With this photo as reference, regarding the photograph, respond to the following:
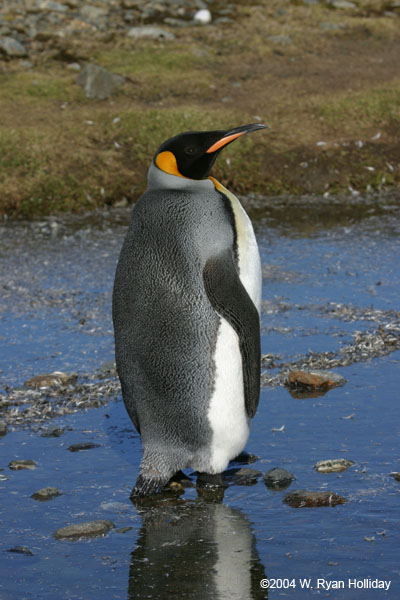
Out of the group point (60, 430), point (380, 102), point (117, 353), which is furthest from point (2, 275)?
point (380, 102)

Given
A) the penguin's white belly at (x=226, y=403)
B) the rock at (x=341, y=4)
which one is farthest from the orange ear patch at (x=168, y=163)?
the rock at (x=341, y=4)

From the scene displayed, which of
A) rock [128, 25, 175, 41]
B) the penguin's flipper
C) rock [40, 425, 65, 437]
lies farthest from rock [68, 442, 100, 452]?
rock [128, 25, 175, 41]

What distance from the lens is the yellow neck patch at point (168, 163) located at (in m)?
4.15

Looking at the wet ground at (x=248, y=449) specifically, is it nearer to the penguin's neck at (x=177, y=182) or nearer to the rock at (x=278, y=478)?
the rock at (x=278, y=478)

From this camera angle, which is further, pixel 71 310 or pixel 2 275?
pixel 2 275

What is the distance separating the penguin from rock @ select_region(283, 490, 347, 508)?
1.30 ft

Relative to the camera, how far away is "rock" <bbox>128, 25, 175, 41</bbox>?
17969mm

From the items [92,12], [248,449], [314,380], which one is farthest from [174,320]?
[92,12]

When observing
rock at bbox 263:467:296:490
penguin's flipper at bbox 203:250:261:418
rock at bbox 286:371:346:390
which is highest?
penguin's flipper at bbox 203:250:261:418

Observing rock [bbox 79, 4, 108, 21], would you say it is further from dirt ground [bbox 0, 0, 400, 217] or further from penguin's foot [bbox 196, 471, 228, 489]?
penguin's foot [bbox 196, 471, 228, 489]

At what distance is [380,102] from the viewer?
542 inches

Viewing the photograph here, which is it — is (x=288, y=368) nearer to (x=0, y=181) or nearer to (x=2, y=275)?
(x=2, y=275)

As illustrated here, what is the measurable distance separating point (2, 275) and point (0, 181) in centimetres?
326

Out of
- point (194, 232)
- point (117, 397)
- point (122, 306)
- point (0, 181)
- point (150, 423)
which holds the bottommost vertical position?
point (0, 181)
